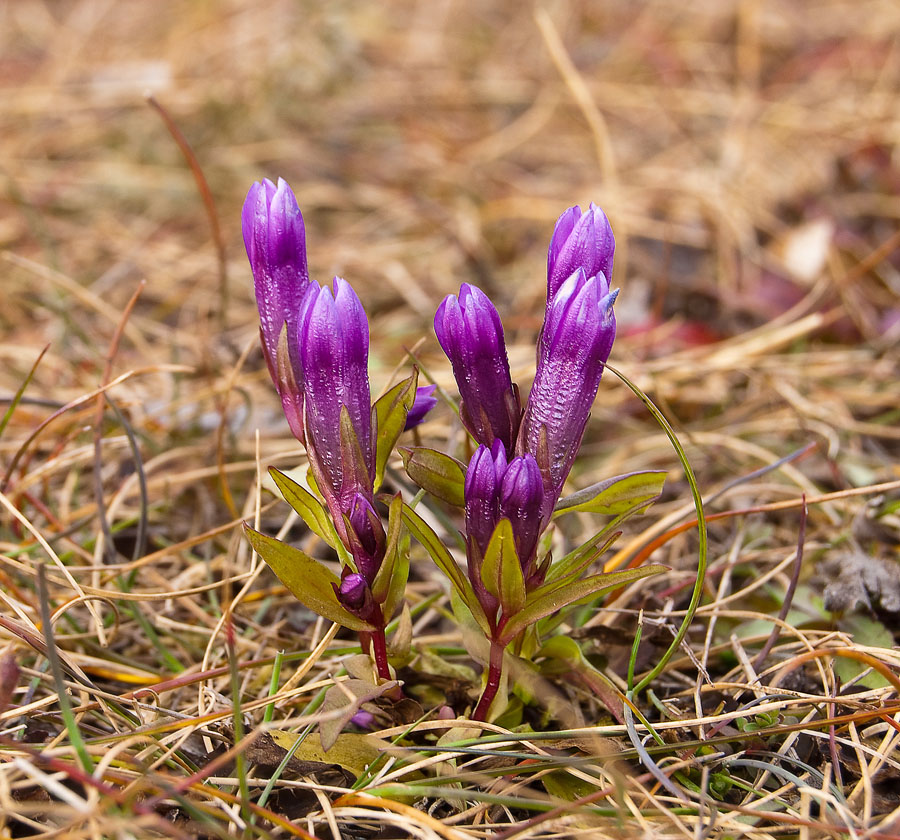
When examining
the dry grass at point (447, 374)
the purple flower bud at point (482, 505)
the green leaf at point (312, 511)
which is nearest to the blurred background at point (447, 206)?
the dry grass at point (447, 374)

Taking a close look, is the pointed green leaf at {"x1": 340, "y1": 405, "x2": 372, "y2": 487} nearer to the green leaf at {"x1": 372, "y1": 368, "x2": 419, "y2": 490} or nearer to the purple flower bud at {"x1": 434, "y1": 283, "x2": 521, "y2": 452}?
the green leaf at {"x1": 372, "y1": 368, "x2": 419, "y2": 490}

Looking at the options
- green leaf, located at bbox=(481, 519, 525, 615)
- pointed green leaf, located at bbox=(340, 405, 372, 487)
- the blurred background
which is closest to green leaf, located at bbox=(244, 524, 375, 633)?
pointed green leaf, located at bbox=(340, 405, 372, 487)

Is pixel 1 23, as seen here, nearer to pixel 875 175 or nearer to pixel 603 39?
pixel 603 39

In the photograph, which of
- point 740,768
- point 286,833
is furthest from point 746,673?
point 286,833

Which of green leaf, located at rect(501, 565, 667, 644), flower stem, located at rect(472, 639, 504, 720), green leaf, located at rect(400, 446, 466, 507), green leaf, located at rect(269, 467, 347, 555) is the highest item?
green leaf, located at rect(400, 446, 466, 507)

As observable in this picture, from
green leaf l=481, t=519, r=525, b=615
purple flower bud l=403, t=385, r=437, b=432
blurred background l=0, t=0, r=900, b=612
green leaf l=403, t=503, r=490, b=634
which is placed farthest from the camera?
blurred background l=0, t=0, r=900, b=612
